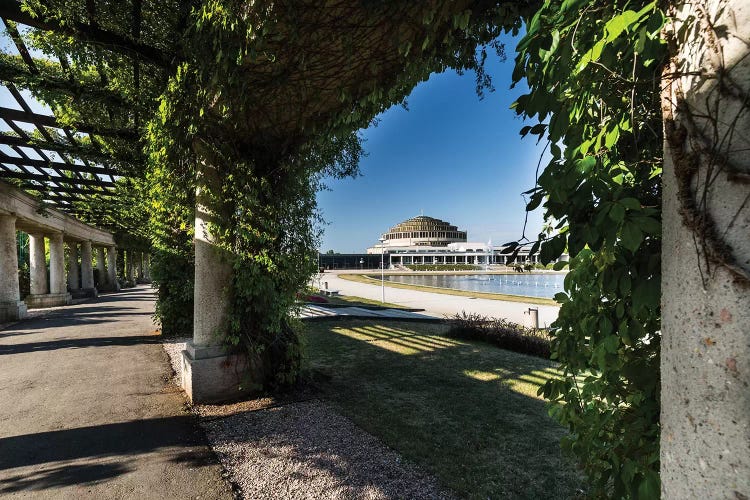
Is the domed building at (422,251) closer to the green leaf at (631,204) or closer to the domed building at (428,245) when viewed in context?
the domed building at (428,245)

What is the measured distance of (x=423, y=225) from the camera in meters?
122

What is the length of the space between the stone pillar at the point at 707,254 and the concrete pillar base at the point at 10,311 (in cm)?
1863

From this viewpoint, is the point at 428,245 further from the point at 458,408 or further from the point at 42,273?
the point at 458,408

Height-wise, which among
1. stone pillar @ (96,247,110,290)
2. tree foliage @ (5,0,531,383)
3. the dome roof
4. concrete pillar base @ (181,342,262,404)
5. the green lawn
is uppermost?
the dome roof

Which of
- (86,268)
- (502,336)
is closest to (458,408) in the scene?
(502,336)

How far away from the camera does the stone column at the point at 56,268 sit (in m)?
18.3

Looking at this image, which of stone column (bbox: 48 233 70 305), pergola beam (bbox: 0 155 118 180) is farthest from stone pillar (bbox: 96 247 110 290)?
pergola beam (bbox: 0 155 118 180)

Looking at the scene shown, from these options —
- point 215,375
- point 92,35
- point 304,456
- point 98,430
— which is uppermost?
point 92,35

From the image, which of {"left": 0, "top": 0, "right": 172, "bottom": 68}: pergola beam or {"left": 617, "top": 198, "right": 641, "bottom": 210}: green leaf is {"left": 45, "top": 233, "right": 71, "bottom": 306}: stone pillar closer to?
{"left": 0, "top": 0, "right": 172, "bottom": 68}: pergola beam

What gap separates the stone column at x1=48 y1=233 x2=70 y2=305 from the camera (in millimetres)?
18292

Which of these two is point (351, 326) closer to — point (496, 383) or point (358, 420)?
point (496, 383)

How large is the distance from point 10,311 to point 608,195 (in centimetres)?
1864

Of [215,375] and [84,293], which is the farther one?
[84,293]

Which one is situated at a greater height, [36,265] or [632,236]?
[36,265]
